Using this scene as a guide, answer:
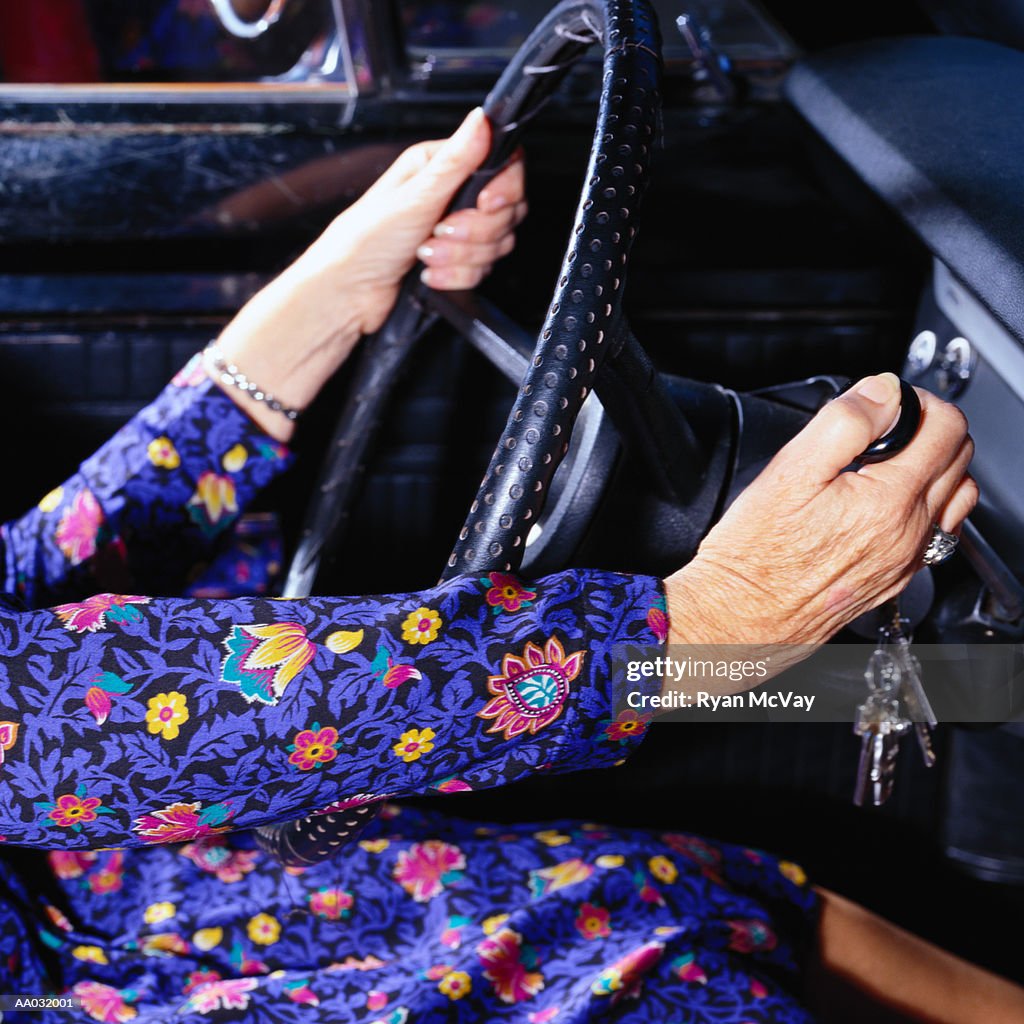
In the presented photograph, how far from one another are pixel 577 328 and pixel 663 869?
530 mm

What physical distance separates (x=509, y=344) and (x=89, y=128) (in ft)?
3.04

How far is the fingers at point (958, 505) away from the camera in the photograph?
716 millimetres

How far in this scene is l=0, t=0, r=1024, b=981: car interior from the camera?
0.85 metres

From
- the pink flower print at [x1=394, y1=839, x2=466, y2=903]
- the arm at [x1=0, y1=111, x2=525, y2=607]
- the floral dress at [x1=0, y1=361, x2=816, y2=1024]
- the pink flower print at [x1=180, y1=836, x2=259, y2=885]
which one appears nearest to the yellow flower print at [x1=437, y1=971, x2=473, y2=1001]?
the floral dress at [x1=0, y1=361, x2=816, y2=1024]

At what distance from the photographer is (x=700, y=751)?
1452 millimetres

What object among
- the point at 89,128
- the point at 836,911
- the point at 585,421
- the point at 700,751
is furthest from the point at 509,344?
the point at 89,128

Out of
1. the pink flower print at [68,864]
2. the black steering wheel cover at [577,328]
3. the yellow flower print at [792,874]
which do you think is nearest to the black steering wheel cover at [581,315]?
the black steering wheel cover at [577,328]

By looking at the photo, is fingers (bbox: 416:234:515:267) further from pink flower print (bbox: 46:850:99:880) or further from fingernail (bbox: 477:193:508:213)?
pink flower print (bbox: 46:850:99:880)

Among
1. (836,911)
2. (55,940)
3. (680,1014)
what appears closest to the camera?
(680,1014)

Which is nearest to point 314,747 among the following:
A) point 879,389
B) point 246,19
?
point 879,389

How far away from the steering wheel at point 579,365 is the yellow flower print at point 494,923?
0.19 meters

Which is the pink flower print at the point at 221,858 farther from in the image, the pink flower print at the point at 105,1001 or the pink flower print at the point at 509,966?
the pink flower print at the point at 509,966

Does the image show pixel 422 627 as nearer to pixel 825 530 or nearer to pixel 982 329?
pixel 825 530

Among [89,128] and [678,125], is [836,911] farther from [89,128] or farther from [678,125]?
[89,128]
